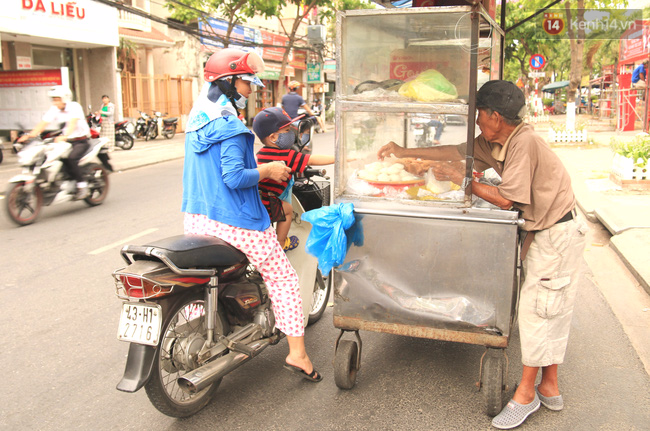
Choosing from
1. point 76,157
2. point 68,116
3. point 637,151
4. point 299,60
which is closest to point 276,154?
point 76,157

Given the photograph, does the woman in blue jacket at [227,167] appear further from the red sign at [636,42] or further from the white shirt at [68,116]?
the red sign at [636,42]

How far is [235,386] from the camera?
3.21 meters

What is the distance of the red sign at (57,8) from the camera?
14094 millimetres

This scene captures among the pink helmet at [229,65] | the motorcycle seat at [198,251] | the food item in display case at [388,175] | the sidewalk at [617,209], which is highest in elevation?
the pink helmet at [229,65]

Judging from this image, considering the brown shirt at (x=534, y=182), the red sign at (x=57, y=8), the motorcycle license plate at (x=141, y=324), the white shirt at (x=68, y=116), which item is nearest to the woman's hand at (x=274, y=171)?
the motorcycle license plate at (x=141, y=324)

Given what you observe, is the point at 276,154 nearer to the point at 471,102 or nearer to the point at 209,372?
the point at 471,102

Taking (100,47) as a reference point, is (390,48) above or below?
below

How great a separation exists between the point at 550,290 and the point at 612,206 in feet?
18.4

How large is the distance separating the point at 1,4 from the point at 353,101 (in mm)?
13282

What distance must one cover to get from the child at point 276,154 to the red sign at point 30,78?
1160 centimetres

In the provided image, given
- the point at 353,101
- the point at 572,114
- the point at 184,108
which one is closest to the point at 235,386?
the point at 353,101

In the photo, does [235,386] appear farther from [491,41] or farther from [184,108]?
[184,108]

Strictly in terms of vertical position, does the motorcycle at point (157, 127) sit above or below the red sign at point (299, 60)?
below

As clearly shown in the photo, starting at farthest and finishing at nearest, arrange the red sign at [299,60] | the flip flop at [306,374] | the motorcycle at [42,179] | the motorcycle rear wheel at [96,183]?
the red sign at [299,60]
the motorcycle rear wheel at [96,183]
the motorcycle at [42,179]
the flip flop at [306,374]
